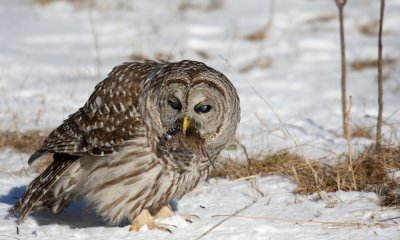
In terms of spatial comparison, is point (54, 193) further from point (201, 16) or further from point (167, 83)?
point (201, 16)

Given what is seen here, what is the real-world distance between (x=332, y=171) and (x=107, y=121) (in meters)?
1.75

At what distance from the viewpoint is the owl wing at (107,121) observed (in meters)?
4.46

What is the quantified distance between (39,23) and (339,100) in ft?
16.8

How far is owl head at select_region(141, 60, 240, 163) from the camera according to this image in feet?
13.7

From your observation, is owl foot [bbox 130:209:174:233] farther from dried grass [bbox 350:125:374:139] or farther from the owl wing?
dried grass [bbox 350:125:374:139]

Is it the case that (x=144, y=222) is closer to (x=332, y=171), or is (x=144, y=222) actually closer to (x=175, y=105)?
(x=175, y=105)

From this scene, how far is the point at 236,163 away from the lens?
5.61 metres

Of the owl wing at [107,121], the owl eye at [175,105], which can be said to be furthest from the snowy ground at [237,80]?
the owl eye at [175,105]

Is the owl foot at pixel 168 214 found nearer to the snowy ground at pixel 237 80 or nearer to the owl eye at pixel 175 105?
the snowy ground at pixel 237 80

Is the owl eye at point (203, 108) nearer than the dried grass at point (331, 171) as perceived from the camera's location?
Yes

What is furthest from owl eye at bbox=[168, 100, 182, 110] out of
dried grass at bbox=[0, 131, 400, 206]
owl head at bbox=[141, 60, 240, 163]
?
dried grass at bbox=[0, 131, 400, 206]

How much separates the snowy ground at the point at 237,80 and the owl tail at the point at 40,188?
0.13 m

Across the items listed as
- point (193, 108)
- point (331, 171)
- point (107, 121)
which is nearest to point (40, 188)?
point (107, 121)

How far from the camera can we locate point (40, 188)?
15.2ft
